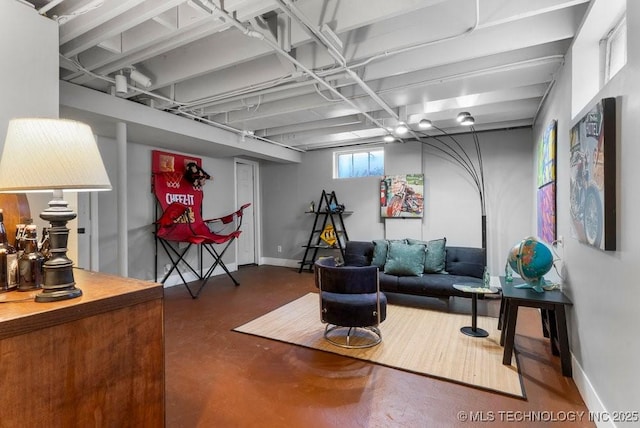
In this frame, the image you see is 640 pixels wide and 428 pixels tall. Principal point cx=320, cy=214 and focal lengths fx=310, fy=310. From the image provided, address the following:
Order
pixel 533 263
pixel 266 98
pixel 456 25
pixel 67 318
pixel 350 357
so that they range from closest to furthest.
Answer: pixel 67 318, pixel 456 25, pixel 533 263, pixel 350 357, pixel 266 98

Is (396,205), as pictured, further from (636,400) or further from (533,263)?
(636,400)

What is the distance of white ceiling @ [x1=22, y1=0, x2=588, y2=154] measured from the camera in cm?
205

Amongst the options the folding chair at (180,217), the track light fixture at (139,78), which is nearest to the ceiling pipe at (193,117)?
the track light fixture at (139,78)

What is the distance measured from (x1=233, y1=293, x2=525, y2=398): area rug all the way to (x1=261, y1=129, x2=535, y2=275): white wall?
1.94 meters

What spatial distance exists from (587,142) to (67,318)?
2688mm

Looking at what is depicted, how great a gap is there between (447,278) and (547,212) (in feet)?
4.28

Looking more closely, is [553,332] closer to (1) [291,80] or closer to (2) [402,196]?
(2) [402,196]

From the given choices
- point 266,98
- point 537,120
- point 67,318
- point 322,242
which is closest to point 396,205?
point 322,242

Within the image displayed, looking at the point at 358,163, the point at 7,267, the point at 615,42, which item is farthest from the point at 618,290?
the point at 358,163

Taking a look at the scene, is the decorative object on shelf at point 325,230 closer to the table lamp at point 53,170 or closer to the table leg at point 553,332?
the table leg at point 553,332

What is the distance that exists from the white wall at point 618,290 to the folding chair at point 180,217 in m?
4.16

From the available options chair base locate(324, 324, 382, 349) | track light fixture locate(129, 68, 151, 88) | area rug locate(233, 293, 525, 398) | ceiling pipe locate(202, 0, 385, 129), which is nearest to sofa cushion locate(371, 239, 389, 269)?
area rug locate(233, 293, 525, 398)

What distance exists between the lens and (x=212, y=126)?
15.0 feet

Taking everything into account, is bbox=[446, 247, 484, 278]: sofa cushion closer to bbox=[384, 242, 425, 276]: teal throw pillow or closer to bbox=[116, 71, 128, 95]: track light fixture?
bbox=[384, 242, 425, 276]: teal throw pillow
